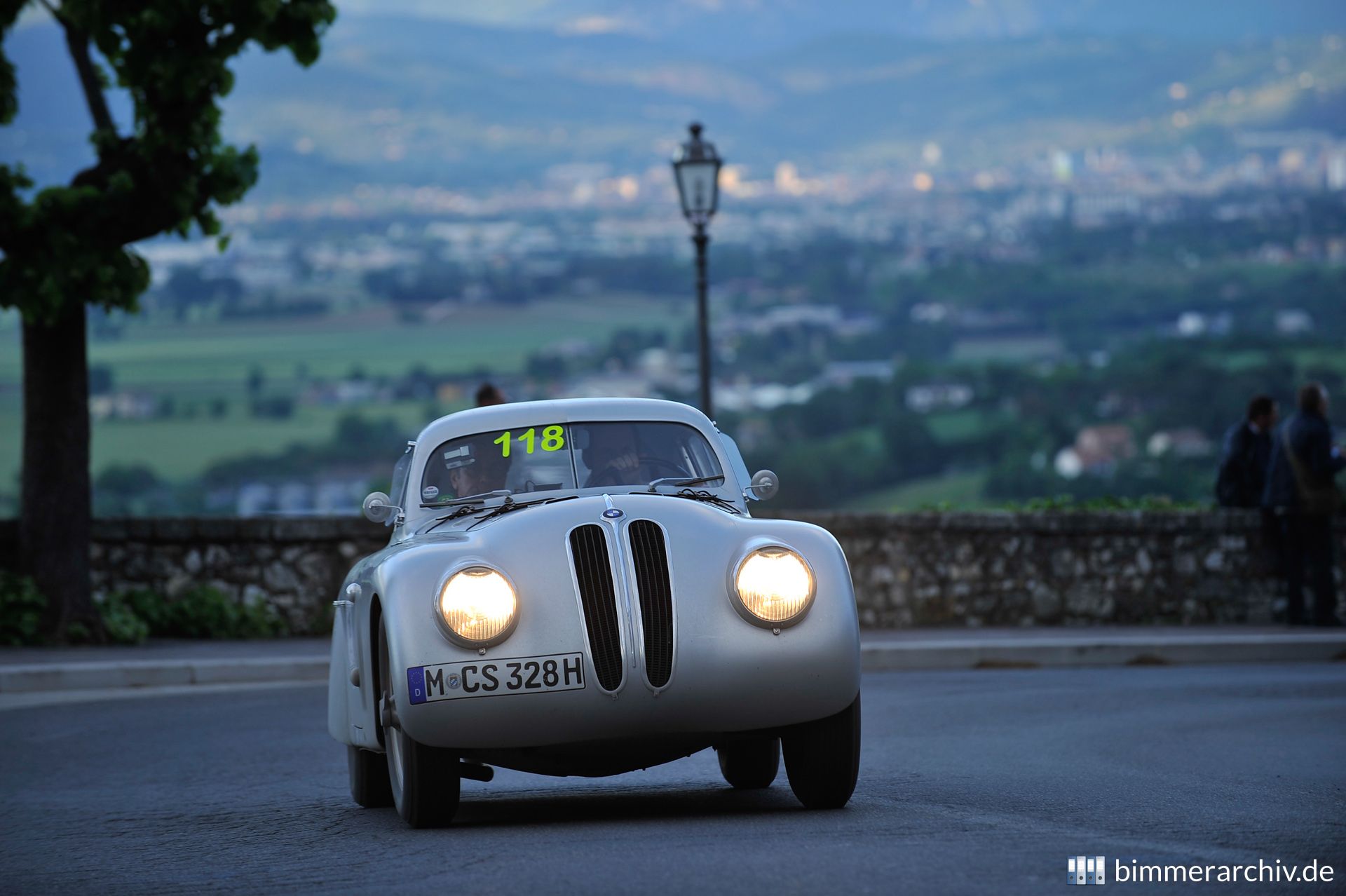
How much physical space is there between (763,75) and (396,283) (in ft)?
325

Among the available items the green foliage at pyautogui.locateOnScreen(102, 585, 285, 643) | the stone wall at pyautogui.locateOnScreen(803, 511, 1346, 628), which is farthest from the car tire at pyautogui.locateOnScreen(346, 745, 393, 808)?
the stone wall at pyautogui.locateOnScreen(803, 511, 1346, 628)

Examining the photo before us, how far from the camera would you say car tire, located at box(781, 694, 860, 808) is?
7328 millimetres

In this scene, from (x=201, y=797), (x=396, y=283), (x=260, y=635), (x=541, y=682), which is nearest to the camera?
(x=541, y=682)

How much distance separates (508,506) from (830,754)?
173 centimetres

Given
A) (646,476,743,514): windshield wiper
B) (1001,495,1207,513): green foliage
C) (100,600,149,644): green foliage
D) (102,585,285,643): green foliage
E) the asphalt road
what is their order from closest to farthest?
the asphalt road → (646,476,743,514): windshield wiper → (100,600,149,644): green foliage → (102,585,285,643): green foliage → (1001,495,1207,513): green foliage

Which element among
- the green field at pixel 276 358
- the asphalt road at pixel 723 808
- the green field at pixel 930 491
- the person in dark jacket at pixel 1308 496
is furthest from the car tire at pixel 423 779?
the green field at pixel 276 358

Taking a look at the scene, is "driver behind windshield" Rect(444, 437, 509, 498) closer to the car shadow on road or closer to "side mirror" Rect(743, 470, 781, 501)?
"side mirror" Rect(743, 470, 781, 501)

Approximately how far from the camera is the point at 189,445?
69.9m

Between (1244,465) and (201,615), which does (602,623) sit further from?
(1244,465)

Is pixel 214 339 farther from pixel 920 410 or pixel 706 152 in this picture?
pixel 706 152

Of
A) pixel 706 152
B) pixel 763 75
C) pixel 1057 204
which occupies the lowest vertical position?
pixel 706 152

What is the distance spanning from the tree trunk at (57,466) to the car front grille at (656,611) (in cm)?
1055

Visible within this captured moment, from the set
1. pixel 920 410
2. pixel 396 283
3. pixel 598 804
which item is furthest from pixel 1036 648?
pixel 396 283

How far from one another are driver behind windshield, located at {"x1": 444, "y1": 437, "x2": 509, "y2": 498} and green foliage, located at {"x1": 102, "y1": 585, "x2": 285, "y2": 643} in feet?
30.8
